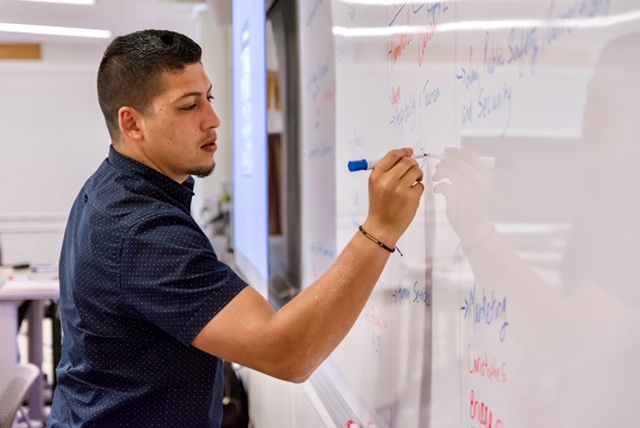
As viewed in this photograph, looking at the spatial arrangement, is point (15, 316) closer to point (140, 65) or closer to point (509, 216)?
point (140, 65)

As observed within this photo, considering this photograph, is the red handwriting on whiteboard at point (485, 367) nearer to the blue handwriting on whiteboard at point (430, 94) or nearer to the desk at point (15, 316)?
the blue handwriting on whiteboard at point (430, 94)

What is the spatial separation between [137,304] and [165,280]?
0.31 feet

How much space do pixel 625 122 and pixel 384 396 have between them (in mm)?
798

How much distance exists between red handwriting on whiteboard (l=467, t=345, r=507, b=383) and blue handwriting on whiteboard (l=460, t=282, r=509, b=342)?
4 cm

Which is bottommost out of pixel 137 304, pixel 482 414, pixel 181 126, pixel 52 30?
pixel 482 414

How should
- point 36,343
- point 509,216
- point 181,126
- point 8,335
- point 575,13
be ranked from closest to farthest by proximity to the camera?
point 575,13, point 509,216, point 181,126, point 8,335, point 36,343

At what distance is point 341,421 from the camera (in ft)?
4.97

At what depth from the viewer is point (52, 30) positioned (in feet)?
21.7

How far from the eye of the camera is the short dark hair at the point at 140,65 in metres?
1.24

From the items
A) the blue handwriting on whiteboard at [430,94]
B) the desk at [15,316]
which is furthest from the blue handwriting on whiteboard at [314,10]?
the desk at [15,316]

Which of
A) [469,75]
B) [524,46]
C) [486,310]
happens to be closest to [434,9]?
[469,75]

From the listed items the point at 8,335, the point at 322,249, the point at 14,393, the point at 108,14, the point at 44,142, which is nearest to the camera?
the point at 322,249

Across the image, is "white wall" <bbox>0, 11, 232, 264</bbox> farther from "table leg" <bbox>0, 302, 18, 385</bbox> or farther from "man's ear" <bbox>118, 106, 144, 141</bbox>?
"man's ear" <bbox>118, 106, 144, 141</bbox>

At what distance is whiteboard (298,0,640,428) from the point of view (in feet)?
2.08
